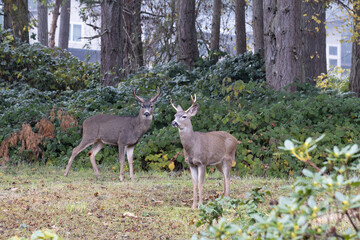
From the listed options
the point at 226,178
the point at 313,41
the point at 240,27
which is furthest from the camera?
the point at 240,27

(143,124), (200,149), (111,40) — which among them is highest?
(111,40)

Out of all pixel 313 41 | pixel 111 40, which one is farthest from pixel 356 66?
pixel 111 40

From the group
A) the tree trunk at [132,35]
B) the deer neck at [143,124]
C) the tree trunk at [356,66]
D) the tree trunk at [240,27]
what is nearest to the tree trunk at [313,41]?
the tree trunk at [356,66]

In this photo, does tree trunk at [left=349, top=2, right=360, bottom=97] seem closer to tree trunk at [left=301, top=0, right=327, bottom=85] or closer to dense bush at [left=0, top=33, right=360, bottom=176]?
dense bush at [left=0, top=33, right=360, bottom=176]

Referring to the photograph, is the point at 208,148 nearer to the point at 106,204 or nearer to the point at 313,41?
the point at 106,204

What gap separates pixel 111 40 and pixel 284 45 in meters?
5.77

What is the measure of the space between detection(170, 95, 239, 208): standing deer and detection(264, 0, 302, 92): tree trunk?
204 inches

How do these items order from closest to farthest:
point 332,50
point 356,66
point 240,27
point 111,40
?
point 356,66, point 111,40, point 240,27, point 332,50

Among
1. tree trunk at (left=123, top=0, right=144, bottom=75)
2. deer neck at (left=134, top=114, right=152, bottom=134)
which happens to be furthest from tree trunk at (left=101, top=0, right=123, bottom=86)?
deer neck at (left=134, top=114, right=152, bottom=134)

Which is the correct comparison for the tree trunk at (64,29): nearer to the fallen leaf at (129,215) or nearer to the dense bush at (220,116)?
the dense bush at (220,116)

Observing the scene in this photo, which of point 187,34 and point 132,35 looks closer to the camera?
point 187,34

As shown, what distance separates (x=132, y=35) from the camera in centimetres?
1998

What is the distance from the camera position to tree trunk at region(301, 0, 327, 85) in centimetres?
1600

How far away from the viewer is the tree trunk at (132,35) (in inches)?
778
